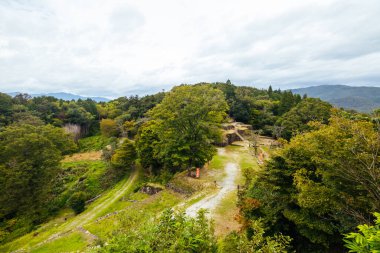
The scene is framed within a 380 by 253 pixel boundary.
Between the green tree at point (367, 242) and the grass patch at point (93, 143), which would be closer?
the green tree at point (367, 242)

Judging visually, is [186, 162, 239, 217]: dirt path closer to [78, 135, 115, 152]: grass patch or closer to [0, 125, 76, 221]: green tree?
[0, 125, 76, 221]: green tree

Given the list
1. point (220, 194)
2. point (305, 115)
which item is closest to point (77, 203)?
point (220, 194)

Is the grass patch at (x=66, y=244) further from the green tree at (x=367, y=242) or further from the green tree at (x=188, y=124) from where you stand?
the green tree at (x=367, y=242)

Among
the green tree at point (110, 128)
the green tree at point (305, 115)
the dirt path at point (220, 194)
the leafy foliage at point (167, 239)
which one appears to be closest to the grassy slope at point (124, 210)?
the dirt path at point (220, 194)

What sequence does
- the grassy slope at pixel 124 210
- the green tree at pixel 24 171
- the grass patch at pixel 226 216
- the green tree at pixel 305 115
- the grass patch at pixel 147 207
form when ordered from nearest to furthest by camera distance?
the grass patch at pixel 226 216, the grassy slope at pixel 124 210, the grass patch at pixel 147 207, the green tree at pixel 24 171, the green tree at pixel 305 115

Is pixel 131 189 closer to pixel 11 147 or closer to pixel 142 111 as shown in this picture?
pixel 11 147
